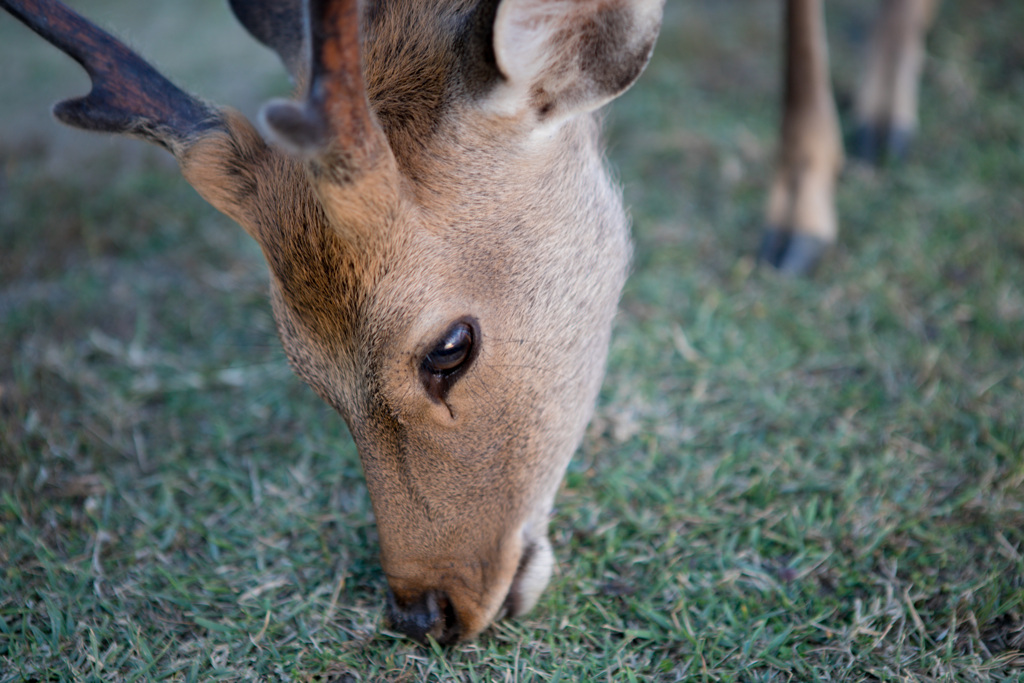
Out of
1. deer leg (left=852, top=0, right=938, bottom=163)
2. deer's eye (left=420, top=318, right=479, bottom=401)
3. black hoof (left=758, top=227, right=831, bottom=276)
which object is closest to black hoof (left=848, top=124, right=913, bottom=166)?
deer leg (left=852, top=0, right=938, bottom=163)

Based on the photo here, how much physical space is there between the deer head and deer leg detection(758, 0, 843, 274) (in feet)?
7.40

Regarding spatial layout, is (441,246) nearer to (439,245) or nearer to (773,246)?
(439,245)

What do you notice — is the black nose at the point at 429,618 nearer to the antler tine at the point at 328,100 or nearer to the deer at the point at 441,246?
the deer at the point at 441,246

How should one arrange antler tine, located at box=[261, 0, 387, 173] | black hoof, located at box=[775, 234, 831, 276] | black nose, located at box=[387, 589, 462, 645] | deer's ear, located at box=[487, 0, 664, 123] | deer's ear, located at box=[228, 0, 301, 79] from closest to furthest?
antler tine, located at box=[261, 0, 387, 173], deer's ear, located at box=[487, 0, 664, 123], black nose, located at box=[387, 589, 462, 645], deer's ear, located at box=[228, 0, 301, 79], black hoof, located at box=[775, 234, 831, 276]

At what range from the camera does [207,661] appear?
7.73ft

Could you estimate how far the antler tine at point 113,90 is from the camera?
217 centimetres

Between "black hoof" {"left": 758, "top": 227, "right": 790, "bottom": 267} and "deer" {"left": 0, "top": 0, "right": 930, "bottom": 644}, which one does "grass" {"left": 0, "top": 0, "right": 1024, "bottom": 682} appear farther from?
"deer" {"left": 0, "top": 0, "right": 930, "bottom": 644}

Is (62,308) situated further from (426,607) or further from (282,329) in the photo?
(426,607)

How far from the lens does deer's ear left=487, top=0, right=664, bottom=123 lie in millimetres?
2078

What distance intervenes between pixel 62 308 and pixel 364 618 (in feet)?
8.60

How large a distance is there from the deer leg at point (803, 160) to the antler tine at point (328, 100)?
301cm

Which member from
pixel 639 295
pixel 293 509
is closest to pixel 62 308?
pixel 293 509

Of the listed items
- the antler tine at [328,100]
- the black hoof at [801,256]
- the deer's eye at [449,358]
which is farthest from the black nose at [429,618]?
the black hoof at [801,256]

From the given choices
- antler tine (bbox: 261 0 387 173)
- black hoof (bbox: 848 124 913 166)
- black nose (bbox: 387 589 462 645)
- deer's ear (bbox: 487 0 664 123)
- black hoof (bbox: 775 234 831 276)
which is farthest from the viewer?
black hoof (bbox: 848 124 913 166)
